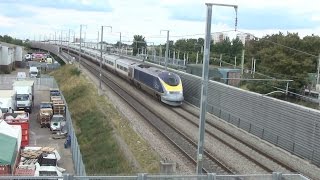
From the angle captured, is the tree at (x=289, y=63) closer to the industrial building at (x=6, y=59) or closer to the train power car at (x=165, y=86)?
the train power car at (x=165, y=86)

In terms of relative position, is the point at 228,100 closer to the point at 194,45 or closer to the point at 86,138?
the point at 86,138

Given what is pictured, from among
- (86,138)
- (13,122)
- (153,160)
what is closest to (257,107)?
(153,160)

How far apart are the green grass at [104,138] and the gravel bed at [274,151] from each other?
6.40 m

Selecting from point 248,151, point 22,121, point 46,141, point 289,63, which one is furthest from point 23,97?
point 289,63

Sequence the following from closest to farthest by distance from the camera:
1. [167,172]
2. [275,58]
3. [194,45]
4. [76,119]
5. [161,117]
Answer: [167,172], [161,117], [76,119], [275,58], [194,45]

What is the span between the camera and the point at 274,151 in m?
25.8

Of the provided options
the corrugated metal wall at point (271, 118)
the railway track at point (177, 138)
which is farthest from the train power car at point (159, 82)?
the corrugated metal wall at point (271, 118)

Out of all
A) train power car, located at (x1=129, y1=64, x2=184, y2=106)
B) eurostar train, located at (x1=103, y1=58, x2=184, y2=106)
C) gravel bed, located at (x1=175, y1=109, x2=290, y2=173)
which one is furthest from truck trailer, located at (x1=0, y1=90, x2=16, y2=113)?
gravel bed, located at (x1=175, y1=109, x2=290, y2=173)

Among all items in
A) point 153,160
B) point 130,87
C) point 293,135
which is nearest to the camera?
point 153,160

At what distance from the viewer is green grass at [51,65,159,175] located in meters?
23.8

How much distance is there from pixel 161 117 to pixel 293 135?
1109 cm

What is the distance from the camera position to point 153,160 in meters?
23.3

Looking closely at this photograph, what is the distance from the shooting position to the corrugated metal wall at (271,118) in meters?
24.4

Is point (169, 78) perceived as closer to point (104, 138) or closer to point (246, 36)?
point (104, 138)
